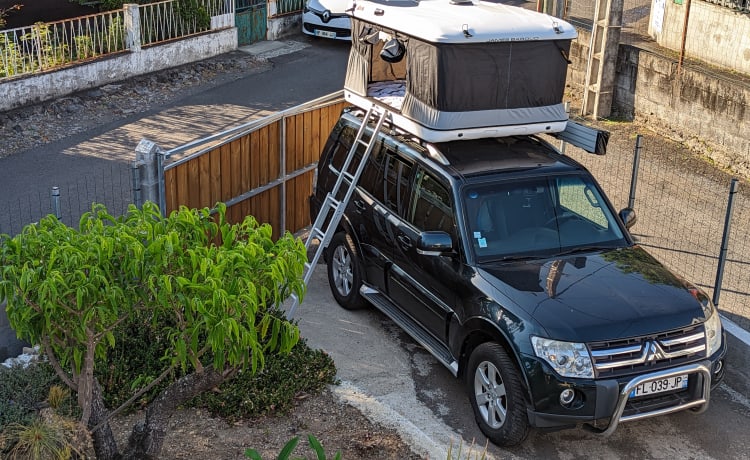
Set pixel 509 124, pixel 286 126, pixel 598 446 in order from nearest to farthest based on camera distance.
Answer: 1. pixel 598 446
2. pixel 509 124
3. pixel 286 126

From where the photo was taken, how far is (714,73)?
1434 cm

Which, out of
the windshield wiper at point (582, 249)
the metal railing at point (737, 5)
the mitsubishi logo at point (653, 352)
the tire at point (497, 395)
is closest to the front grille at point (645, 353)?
the mitsubishi logo at point (653, 352)

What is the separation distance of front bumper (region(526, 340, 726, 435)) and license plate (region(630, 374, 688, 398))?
44 millimetres

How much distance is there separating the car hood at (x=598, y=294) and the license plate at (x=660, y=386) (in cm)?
35

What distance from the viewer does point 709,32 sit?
1512cm

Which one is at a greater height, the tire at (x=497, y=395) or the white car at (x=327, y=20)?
the white car at (x=327, y=20)

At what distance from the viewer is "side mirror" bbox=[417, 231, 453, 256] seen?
7492 millimetres

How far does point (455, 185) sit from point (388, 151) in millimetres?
1322

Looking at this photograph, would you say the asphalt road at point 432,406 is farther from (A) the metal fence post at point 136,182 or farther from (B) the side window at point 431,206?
(A) the metal fence post at point 136,182

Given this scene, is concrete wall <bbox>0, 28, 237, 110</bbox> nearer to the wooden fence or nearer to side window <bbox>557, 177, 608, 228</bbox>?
the wooden fence

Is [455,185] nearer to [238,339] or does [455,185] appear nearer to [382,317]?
[382,317]

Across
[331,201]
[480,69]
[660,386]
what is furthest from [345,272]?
[660,386]

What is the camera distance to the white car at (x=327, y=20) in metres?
20.5

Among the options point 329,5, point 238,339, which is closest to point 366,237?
point 238,339
